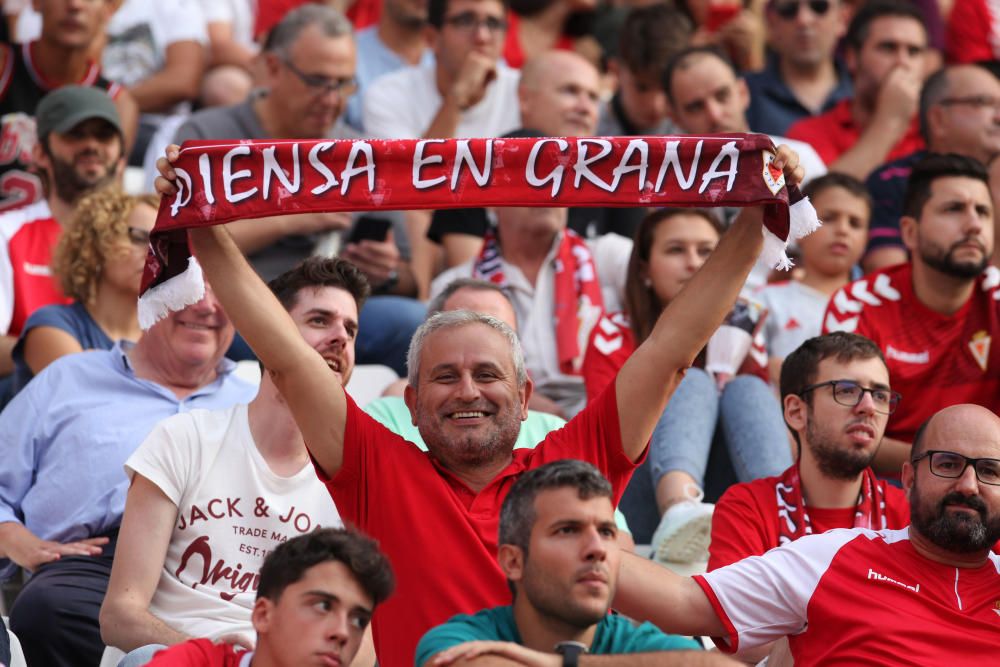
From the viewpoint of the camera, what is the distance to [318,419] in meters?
3.49

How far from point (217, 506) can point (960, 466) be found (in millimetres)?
1924

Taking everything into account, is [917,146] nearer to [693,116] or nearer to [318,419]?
[693,116]

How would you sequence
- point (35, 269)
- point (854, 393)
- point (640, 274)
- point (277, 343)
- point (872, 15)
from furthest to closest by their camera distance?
point (872, 15)
point (35, 269)
point (640, 274)
point (854, 393)
point (277, 343)

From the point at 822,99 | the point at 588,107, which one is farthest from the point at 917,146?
the point at 588,107

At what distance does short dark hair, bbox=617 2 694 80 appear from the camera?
7414 millimetres

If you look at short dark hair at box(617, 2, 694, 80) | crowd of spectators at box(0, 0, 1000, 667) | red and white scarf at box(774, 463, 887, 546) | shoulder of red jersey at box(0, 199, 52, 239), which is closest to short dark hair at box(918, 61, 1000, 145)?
crowd of spectators at box(0, 0, 1000, 667)

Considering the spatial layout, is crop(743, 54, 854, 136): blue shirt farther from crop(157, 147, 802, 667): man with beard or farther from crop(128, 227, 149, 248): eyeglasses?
crop(157, 147, 802, 667): man with beard

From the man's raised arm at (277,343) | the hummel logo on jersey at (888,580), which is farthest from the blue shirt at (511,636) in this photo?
the hummel logo on jersey at (888,580)

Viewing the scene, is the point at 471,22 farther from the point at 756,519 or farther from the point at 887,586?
the point at 887,586

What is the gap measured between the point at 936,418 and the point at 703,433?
4.72 ft

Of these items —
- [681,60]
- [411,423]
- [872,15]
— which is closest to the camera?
[411,423]

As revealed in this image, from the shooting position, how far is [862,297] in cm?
545

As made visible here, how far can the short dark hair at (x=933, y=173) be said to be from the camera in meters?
5.50

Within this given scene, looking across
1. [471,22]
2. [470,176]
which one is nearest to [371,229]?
[471,22]
